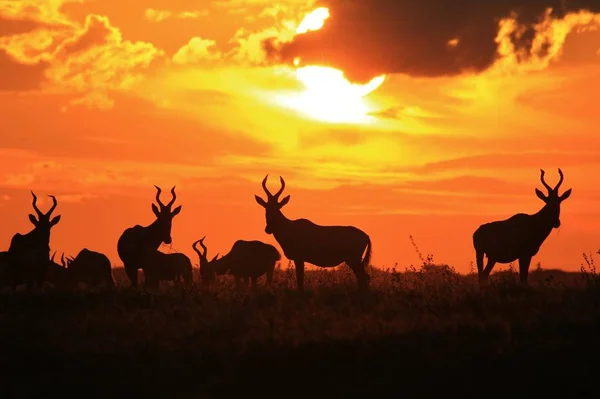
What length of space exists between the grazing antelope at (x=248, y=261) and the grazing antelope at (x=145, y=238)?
341 cm

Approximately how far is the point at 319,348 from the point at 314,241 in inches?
485

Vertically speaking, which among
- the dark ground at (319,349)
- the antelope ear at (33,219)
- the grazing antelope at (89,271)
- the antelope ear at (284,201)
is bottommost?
the dark ground at (319,349)

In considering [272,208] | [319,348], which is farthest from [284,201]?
[319,348]

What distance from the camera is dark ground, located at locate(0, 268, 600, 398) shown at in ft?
44.0

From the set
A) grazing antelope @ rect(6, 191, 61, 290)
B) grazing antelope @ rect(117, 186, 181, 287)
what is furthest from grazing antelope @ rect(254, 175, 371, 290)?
grazing antelope @ rect(6, 191, 61, 290)

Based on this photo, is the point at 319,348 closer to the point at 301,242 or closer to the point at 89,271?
the point at 301,242

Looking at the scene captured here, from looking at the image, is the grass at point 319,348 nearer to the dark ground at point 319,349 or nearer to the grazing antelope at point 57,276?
the dark ground at point 319,349

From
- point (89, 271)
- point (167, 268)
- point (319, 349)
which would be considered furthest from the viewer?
point (167, 268)

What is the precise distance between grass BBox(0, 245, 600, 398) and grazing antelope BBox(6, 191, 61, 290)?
771cm

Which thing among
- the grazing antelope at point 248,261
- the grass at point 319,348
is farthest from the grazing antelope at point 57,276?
the grass at point 319,348

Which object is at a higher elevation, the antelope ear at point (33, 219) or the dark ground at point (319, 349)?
the antelope ear at point (33, 219)

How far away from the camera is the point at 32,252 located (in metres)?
27.0

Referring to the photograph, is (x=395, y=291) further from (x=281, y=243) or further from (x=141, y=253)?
(x=141, y=253)

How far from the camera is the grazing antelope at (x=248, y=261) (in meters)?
32.2
